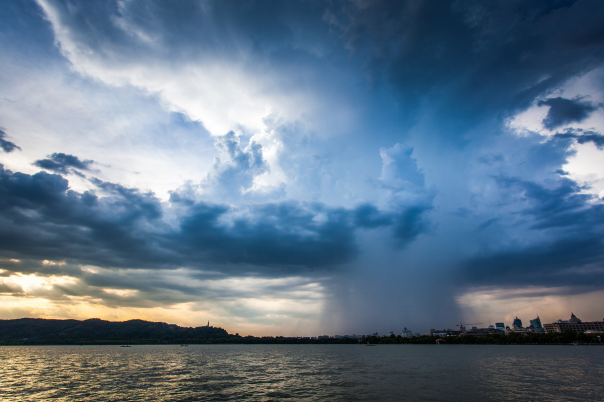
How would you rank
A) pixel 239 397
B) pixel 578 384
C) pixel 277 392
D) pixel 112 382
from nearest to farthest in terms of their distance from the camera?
pixel 239 397 → pixel 277 392 → pixel 578 384 → pixel 112 382

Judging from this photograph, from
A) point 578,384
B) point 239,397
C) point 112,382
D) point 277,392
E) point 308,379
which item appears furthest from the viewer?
point 308,379

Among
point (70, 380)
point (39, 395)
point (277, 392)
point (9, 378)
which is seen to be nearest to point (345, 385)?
point (277, 392)

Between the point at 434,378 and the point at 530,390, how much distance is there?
712 inches

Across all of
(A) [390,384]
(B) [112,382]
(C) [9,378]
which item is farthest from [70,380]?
(A) [390,384]

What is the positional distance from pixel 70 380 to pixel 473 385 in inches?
3322

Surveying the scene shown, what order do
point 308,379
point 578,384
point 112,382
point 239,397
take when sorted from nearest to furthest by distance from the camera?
point 239,397, point 578,384, point 112,382, point 308,379

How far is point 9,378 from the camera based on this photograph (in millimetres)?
65938

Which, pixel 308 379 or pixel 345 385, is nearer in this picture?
pixel 345 385

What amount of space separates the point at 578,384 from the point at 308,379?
5263cm

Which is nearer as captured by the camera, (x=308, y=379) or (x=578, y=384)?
(x=578, y=384)

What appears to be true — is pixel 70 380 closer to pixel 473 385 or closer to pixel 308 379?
pixel 308 379

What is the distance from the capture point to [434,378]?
63.5 meters

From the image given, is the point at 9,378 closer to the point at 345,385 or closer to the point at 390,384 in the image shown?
the point at 345,385

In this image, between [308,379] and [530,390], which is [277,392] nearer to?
[308,379]
